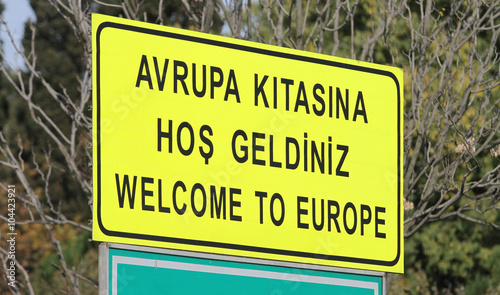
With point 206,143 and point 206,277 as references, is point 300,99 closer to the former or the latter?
point 206,143

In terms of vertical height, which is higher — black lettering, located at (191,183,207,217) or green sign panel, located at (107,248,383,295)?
black lettering, located at (191,183,207,217)

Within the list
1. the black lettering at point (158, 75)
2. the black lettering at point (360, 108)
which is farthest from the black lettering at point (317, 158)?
the black lettering at point (158, 75)

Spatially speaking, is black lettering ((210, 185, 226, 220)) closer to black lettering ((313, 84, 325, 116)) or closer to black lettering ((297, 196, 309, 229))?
black lettering ((297, 196, 309, 229))

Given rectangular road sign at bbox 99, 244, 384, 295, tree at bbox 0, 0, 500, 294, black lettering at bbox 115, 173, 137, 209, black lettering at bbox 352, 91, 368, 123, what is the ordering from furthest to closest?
tree at bbox 0, 0, 500, 294 < black lettering at bbox 352, 91, 368, 123 < black lettering at bbox 115, 173, 137, 209 < rectangular road sign at bbox 99, 244, 384, 295

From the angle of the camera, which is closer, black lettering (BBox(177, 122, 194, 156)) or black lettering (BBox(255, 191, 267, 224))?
black lettering (BBox(177, 122, 194, 156))

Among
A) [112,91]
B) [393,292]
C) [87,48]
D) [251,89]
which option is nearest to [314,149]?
[251,89]

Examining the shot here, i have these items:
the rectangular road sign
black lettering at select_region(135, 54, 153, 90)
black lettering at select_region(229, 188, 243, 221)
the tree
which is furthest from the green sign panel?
the tree

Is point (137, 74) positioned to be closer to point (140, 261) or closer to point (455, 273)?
point (140, 261)

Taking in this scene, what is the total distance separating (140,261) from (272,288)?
531mm

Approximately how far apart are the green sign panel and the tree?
146 inches

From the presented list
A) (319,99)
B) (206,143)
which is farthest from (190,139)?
(319,99)

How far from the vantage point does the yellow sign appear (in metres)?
3.13

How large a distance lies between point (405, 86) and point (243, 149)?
1039cm

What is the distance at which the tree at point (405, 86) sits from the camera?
7.45 meters
